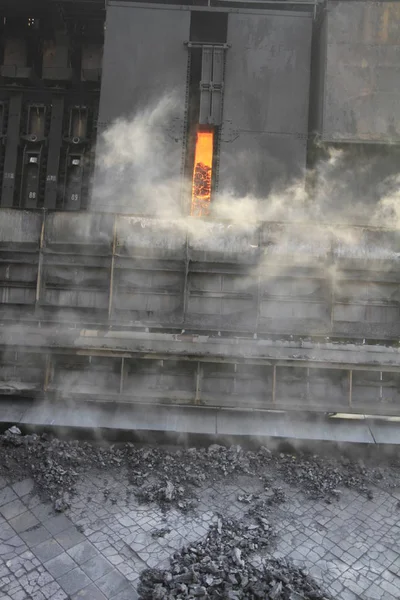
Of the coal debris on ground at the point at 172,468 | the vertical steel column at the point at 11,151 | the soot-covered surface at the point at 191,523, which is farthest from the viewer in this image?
Result: the vertical steel column at the point at 11,151

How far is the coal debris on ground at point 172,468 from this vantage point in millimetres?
5055

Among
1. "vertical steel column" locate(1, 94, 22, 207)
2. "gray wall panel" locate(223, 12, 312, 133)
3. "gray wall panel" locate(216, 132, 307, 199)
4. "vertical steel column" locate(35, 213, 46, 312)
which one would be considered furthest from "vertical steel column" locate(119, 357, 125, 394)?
"vertical steel column" locate(1, 94, 22, 207)

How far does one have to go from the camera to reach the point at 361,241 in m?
6.38

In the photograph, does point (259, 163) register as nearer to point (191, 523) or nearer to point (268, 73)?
point (268, 73)

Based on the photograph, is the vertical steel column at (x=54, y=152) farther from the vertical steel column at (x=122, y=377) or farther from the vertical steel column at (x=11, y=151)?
the vertical steel column at (x=122, y=377)

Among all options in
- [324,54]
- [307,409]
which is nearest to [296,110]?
[324,54]

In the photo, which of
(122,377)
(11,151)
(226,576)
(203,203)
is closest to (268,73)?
(203,203)

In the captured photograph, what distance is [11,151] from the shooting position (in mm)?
9859

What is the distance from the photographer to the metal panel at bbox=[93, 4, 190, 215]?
8734 millimetres

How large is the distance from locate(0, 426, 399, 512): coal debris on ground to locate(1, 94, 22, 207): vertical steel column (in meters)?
6.05

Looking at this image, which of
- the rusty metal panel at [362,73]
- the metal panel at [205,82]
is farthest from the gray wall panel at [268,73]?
the rusty metal panel at [362,73]

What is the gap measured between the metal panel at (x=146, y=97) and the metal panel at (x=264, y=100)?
1.02 meters

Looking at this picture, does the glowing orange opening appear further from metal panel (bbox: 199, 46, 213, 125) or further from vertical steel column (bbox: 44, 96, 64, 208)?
vertical steel column (bbox: 44, 96, 64, 208)

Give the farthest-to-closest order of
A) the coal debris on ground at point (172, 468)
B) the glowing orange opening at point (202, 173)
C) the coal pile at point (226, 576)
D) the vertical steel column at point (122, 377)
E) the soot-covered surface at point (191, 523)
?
the glowing orange opening at point (202, 173)
the vertical steel column at point (122, 377)
the coal debris on ground at point (172, 468)
the soot-covered surface at point (191, 523)
the coal pile at point (226, 576)
